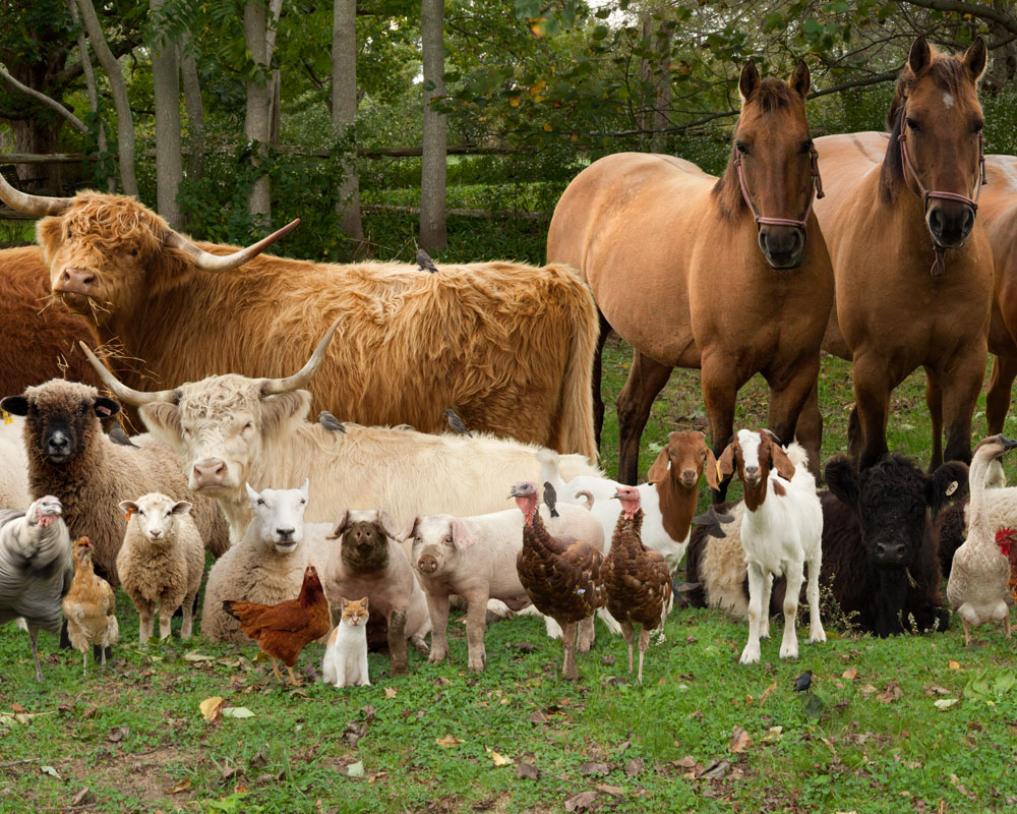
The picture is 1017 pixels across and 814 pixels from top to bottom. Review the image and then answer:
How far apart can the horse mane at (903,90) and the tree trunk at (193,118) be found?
986cm

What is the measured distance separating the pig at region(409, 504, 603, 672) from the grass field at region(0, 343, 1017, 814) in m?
0.20

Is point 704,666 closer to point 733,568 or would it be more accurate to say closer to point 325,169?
point 733,568

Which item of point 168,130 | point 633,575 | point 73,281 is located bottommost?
point 633,575

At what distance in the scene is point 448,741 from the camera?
222 inches

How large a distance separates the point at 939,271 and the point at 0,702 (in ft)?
18.3

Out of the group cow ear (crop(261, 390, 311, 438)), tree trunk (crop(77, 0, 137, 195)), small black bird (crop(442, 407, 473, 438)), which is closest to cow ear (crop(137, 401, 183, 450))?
cow ear (crop(261, 390, 311, 438))

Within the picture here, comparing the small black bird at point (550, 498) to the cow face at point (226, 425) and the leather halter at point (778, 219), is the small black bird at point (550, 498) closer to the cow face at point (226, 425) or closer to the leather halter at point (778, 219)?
the cow face at point (226, 425)

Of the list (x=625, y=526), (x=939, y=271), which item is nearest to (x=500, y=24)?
(x=939, y=271)

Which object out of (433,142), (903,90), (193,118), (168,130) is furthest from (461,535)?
(193,118)

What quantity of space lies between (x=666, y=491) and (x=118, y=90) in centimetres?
1053

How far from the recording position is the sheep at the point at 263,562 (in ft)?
21.3

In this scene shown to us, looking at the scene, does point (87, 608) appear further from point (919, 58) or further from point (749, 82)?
point (919, 58)

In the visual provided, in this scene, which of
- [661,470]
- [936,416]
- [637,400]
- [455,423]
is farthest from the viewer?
[637,400]

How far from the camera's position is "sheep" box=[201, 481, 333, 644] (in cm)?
648
